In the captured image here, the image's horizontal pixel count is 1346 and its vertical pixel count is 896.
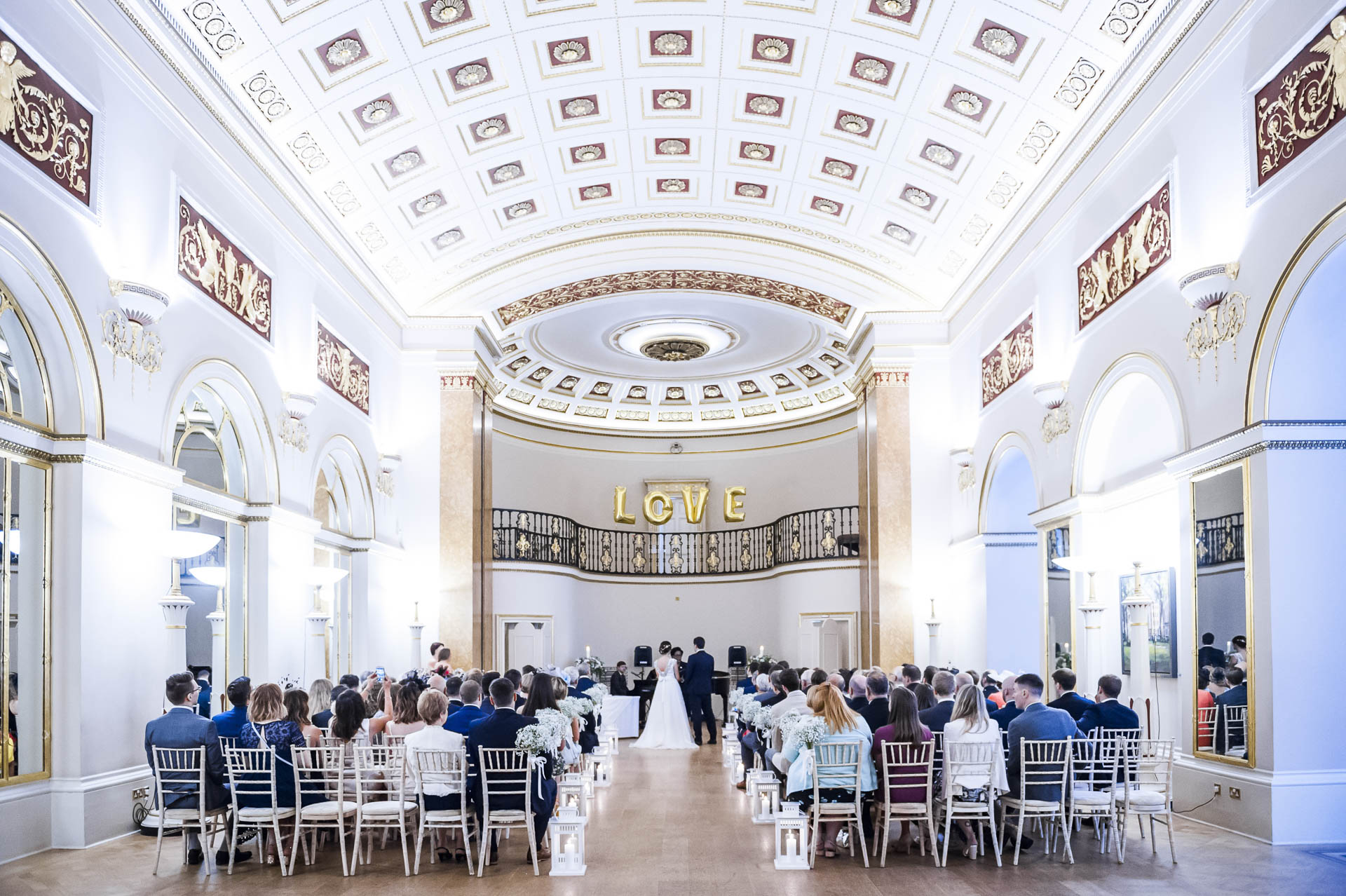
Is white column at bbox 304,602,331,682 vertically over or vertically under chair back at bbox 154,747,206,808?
over

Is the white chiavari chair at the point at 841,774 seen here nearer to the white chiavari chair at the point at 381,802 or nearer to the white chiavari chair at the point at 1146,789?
the white chiavari chair at the point at 1146,789

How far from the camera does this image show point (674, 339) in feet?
77.2

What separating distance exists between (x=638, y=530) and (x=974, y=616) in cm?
1181

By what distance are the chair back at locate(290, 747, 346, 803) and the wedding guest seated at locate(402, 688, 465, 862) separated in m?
0.50

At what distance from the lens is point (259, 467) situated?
12656 millimetres

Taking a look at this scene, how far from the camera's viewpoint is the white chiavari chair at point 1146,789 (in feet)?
26.9

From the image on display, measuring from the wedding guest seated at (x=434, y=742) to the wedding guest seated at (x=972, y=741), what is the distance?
3.55 m

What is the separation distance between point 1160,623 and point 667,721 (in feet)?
27.2

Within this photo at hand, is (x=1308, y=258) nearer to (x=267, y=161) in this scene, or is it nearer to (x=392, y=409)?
(x=267, y=161)

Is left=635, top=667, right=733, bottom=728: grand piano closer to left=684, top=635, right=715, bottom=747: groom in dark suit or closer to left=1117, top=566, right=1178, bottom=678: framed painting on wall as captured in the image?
left=684, top=635, right=715, bottom=747: groom in dark suit

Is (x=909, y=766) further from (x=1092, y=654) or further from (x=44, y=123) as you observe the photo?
(x=44, y=123)

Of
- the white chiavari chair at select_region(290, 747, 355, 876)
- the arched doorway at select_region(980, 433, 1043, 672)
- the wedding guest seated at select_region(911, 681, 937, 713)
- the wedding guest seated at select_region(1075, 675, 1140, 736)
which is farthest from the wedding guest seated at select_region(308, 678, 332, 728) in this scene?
the arched doorway at select_region(980, 433, 1043, 672)

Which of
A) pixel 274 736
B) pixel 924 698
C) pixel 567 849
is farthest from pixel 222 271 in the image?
pixel 924 698

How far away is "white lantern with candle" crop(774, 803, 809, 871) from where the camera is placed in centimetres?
827
